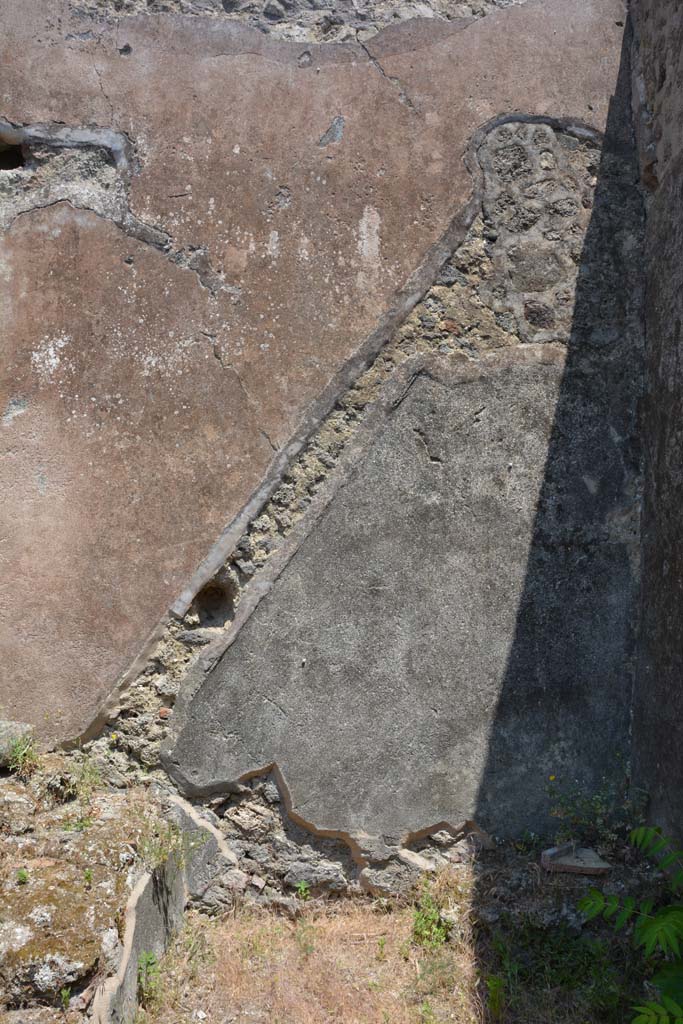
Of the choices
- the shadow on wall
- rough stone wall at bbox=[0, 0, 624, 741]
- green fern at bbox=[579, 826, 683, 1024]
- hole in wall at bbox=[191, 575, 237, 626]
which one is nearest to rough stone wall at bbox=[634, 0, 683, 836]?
the shadow on wall

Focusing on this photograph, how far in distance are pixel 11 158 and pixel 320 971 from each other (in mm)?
3362

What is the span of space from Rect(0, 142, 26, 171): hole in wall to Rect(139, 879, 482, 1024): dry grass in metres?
3.06

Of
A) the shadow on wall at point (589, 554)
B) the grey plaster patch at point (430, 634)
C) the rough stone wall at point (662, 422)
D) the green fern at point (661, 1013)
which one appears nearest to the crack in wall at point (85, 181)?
the grey plaster patch at point (430, 634)

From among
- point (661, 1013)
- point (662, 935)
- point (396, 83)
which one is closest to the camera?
point (661, 1013)

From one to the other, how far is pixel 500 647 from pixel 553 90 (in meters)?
2.33

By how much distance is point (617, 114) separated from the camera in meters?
3.81

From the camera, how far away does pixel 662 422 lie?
3475 mm

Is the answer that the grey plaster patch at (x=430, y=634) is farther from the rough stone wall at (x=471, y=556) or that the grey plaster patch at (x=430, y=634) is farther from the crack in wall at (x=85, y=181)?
the crack in wall at (x=85, y=181)

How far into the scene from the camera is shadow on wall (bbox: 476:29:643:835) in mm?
3533

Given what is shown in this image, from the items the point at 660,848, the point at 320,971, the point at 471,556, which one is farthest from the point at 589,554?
the point at 320,971

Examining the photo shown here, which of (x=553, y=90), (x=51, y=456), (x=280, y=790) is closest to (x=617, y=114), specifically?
(x=553, y=90)

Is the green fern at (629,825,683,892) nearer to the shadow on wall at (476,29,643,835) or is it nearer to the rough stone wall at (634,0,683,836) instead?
the rough stone wall at (634,0,683,836)

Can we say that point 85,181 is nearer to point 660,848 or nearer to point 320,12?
point 320,12

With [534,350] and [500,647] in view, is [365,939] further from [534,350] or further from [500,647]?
[534,350]
